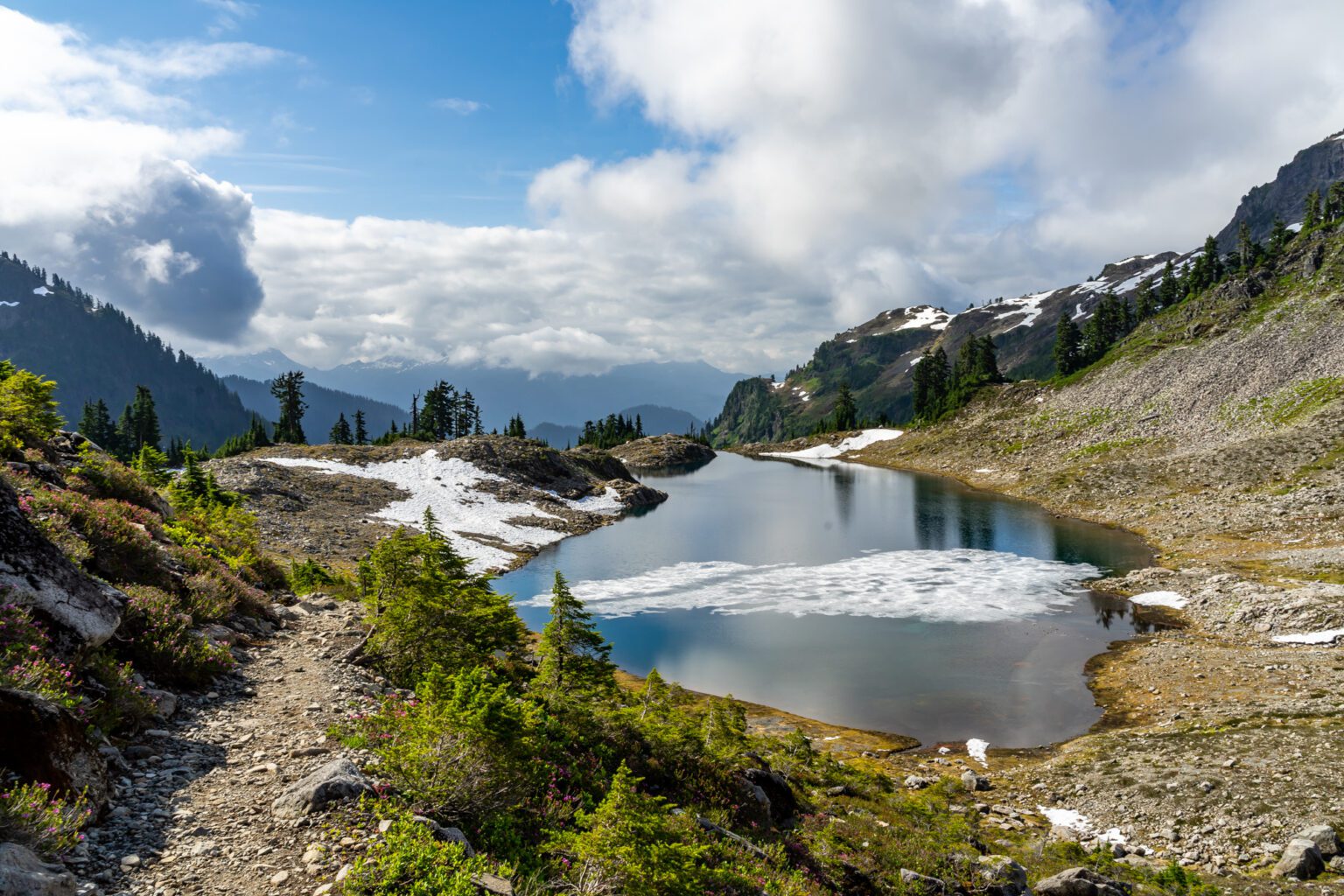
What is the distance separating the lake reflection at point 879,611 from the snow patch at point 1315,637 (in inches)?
297

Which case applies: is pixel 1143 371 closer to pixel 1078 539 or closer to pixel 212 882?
pixel 1078 539

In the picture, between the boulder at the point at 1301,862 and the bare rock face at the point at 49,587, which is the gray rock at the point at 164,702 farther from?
the boulder at the point at 1301,862

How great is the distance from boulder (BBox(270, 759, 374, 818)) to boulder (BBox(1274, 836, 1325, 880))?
72.8 feet

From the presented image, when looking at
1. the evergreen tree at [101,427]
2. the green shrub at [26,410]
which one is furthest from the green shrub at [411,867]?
the evergreen tree at [101,427]

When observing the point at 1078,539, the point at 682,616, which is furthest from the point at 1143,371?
the point at 682,616

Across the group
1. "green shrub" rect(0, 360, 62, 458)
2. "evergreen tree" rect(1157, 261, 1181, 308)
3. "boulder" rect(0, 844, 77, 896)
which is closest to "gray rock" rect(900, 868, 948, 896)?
"boulder" rect(0, 844, 77, 896)

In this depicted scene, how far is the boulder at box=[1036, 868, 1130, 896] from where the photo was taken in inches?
616

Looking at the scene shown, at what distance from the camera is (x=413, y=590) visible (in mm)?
17328

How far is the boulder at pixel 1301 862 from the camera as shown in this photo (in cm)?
1670

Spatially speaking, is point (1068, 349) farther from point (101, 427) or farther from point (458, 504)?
point (101, 427)

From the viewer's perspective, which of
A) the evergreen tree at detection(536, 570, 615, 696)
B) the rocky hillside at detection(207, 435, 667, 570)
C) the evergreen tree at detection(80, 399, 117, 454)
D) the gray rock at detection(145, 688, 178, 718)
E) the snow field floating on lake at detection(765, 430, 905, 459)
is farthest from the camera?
the snow field floating on lake at detection(765, 430, 905, 459)

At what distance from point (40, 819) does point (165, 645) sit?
7.79m

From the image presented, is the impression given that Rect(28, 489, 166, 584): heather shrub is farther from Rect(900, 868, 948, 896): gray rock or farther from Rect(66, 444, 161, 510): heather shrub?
Rect(900, 868, 948, 896): gray rock

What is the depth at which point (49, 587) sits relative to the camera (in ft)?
37.3
